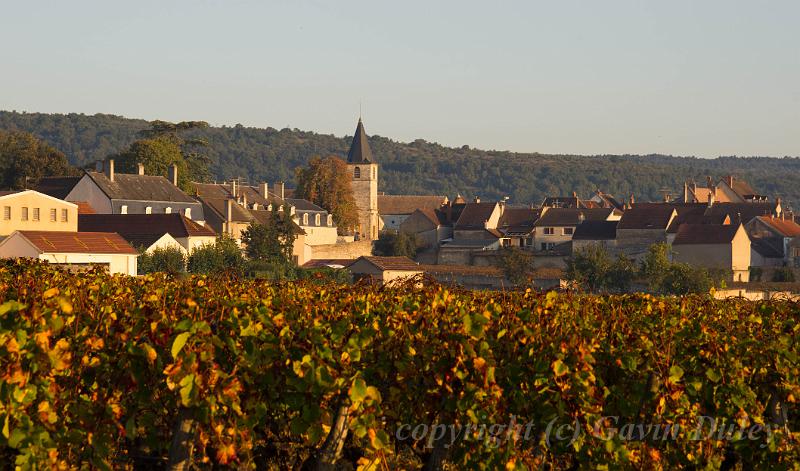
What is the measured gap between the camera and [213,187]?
114 m

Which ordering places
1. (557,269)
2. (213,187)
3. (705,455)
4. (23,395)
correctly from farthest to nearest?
(213,187) → (557,269) → (705,455) → (23,395)

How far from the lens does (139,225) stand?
74.7 metres

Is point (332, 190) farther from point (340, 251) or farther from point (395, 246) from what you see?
point (340, 251)

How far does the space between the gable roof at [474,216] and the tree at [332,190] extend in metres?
10.6

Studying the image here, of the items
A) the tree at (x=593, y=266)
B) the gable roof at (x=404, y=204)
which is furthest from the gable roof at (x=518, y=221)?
the gable roof at (x=404, y=204)

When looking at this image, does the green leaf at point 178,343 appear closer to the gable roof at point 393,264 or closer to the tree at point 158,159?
the gable roof at point 393,264

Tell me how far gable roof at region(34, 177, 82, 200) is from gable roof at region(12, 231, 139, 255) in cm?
3145

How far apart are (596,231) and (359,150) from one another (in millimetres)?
40395

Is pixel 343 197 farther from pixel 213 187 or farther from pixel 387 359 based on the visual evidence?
→ pixel 387 359

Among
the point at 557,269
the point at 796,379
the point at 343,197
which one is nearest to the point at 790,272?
the point at 557,269

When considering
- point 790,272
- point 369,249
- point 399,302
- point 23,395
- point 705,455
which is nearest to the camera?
point 23,395

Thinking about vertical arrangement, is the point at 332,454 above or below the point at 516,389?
below

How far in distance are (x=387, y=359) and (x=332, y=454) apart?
3.55 feet

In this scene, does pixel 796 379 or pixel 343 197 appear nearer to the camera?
pixel 796 379
